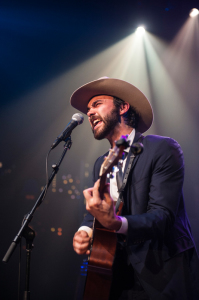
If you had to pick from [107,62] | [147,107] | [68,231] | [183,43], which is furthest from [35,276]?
[183,43]

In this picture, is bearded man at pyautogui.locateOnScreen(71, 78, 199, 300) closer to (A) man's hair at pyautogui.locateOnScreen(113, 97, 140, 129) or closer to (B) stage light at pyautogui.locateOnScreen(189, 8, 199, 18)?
(A) man's hair at pyautogui.locateOnScreen(113, 97, 140, 129)

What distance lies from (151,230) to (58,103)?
12.5 feet

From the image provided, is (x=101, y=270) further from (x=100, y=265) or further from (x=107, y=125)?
(x=107, y=125)

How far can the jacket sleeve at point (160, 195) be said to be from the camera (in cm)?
140

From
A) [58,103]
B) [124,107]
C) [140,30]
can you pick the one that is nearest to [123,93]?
[124,107]

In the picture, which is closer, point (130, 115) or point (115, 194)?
point (115, 194)

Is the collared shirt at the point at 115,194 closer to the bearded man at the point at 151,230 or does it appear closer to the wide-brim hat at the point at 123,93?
the bearded man at the point at 151,230

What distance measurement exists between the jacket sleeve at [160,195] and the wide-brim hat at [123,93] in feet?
2.43

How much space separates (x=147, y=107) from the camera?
8.20ft

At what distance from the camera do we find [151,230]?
1.41 meters

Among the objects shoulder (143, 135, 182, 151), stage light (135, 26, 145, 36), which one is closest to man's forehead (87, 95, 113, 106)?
shoulder (143, 135, 182, 151)

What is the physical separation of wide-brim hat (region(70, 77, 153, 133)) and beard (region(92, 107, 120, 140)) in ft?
0.88

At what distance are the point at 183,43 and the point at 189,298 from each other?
4.66 m

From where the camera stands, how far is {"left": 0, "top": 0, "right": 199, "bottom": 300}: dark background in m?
4.21
